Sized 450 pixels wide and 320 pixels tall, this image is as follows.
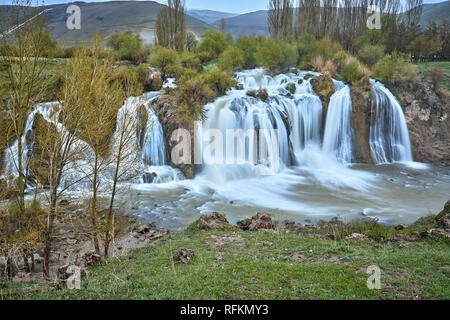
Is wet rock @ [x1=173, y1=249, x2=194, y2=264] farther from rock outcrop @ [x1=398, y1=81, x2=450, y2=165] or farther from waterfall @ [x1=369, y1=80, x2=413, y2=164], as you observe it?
rock outcrop @ [x1=398, y1=81, x2=450, y2=165]

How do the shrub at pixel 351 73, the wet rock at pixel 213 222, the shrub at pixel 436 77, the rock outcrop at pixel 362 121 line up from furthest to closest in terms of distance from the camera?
1. the shrub at pixel 436 77
2. the shrub at pixel 351 73
3. the rock outcrop at pixel 362 121
4. the wet rock at pixel 213 222

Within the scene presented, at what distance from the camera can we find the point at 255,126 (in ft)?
77.3

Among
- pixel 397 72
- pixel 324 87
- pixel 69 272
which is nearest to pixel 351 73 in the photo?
pixel 324 87

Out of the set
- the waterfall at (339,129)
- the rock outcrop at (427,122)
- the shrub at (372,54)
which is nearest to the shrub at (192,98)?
the waterfall at (339,129)

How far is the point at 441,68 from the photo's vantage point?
3256 cm

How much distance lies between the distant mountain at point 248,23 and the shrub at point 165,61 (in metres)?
87.3

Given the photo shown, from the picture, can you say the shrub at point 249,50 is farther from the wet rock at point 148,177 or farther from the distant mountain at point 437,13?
the distant mountain at point 437,13

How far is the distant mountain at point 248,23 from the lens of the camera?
111 metres

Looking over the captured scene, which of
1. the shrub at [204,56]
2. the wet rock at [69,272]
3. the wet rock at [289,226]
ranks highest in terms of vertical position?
the shrub at [204,56]

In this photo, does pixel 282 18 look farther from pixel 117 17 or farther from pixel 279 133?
pixel 117 17

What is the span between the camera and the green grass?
95.2 feet

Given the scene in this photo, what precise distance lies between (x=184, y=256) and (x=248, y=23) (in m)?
120
